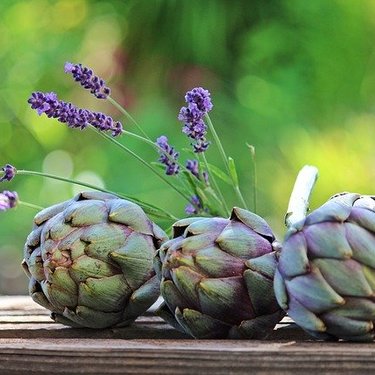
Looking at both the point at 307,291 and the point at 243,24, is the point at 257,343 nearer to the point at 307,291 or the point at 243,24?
the point at 307,291

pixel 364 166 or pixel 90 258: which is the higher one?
pixel 90 258

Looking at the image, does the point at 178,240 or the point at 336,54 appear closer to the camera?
the point at 178,240

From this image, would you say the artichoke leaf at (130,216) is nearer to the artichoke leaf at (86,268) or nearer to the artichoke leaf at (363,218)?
the artichoke leaf at (86,268)

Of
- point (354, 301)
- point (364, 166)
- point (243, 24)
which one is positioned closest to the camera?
point (354, 301)

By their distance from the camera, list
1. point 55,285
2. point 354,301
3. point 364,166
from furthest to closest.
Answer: point 364,166 < point 55,285 < point 354,301

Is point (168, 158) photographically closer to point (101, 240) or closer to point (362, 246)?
point (101, 240)

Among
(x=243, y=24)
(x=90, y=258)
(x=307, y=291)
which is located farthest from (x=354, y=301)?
(x=243, y=24)

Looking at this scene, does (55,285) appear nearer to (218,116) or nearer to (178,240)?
(178,240)
